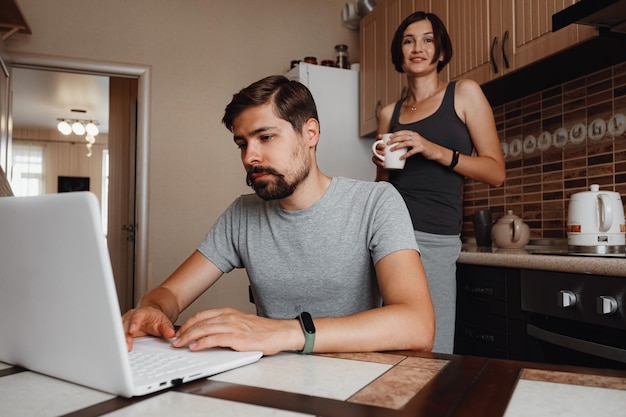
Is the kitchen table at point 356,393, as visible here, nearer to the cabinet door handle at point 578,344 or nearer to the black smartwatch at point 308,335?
the black smartwatch at point 308,335

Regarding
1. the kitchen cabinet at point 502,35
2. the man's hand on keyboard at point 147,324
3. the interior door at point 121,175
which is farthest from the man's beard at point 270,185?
the interior door at point 121,175

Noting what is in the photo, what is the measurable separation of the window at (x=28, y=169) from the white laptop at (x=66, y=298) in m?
8.84

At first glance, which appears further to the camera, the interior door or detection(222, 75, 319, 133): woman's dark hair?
the interior door

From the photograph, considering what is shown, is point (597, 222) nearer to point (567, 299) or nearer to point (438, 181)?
point (567, 299)

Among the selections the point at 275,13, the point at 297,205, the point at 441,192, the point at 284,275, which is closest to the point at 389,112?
the point at 441,192

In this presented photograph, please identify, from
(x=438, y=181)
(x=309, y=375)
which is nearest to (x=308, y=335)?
(x=309, y=375)

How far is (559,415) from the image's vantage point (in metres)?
0.53

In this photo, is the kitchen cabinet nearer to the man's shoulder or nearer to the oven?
the oven

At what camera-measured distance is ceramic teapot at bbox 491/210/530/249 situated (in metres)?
2.06

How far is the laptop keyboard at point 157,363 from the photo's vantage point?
651 millimetres

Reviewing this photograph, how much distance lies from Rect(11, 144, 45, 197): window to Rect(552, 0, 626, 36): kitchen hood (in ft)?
28.4

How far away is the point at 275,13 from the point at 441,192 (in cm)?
236

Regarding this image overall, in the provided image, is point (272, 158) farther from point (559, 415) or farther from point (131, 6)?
point (131, 6)

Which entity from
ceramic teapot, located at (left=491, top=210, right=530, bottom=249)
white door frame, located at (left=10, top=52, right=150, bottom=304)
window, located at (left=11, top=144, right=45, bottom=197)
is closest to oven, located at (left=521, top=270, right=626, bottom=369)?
→ ceramic teapot, located at (left=491, top=210, right=530, bottom=249)
